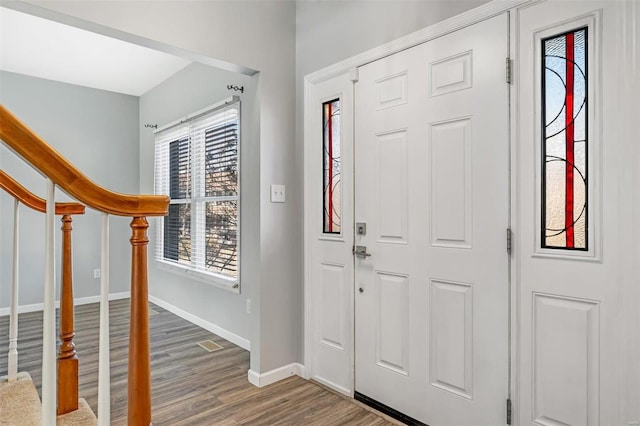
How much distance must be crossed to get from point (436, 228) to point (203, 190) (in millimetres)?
2725

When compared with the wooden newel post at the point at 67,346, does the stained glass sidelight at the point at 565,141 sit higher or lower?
higher

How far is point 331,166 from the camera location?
2.56 m

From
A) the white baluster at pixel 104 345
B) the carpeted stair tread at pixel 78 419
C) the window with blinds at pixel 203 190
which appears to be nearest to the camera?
the white baluster at pixel 104 345

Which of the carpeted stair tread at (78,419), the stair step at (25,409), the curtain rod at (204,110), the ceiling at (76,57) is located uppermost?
the ceiling at (76,57)

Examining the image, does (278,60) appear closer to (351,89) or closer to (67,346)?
(351,89)

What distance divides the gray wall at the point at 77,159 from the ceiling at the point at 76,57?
224mm

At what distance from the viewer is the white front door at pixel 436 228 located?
1.76 metres

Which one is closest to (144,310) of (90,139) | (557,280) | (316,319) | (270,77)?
(557,280)

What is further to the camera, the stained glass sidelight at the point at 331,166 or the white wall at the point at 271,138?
the stained glass sidelight at the point at 331,166

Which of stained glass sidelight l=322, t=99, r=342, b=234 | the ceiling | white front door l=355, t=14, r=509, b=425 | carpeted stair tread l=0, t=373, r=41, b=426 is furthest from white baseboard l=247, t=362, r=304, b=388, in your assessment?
the ceiling

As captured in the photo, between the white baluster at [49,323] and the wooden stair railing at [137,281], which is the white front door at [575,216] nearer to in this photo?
the wooden stair railing at [137,281]

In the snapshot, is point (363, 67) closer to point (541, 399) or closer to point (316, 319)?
point (316, 319)

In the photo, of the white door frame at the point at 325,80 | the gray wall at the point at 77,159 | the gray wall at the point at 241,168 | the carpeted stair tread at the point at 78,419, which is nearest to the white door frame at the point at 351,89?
the white door frame at the point at 325,80

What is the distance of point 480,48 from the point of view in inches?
70.9
